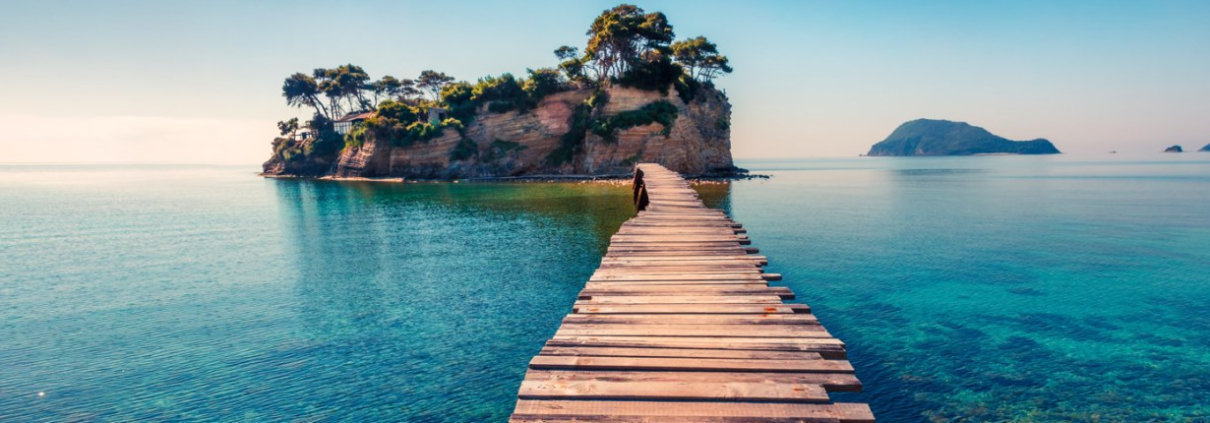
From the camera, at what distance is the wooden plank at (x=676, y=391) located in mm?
5359

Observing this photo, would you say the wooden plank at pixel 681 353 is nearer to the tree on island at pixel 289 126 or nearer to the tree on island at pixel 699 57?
the tree on island at pixel 699 57

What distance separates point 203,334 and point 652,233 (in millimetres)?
11791

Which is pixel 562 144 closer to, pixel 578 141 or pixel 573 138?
pixel 573 138

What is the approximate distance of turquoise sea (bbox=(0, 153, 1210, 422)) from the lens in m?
10.2

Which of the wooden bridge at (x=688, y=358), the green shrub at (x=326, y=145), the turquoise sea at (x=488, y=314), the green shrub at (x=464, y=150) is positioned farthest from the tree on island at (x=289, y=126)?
the wooden bridge at (x=688, y=358)

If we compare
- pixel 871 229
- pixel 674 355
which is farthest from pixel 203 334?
pixel 871 229

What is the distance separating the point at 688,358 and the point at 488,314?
9794 mm

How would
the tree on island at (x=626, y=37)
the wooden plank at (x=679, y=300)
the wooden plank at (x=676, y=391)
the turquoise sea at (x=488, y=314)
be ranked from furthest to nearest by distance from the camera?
the tree on island at (x=626, y=37) < the turquoise sea at (x=488, y=314) < the wooden plank at (x=679, y=300) < the wooden plank at (x=676, y=391)

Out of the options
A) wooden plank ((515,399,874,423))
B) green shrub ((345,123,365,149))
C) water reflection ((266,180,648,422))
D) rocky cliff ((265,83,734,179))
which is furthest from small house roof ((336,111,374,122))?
wooden plank ((515,399,874,423))

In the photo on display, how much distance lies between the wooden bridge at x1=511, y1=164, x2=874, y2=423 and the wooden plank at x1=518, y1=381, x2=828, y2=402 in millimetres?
10

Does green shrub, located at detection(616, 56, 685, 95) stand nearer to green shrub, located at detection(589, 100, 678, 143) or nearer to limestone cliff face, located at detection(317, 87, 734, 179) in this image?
limestone cliff face, located at detection(317, 87, 734, 179)

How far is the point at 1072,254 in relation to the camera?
22.0 m

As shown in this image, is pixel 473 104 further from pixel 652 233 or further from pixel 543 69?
pixel 652 233

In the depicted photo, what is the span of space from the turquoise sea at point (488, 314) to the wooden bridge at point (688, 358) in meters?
3.32
